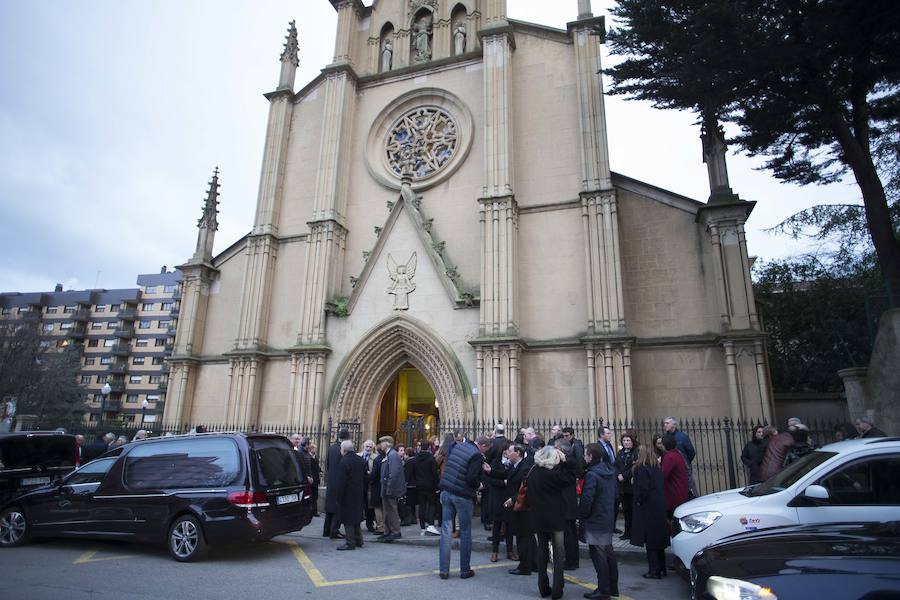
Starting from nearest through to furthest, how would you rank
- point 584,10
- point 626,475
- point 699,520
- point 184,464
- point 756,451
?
point 699,520, point 184,464, point 626,475, point 756,451, point 584,10

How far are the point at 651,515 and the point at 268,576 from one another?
15.0 feet

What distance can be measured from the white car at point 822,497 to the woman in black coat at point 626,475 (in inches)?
85.4

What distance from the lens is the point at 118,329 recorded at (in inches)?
2603

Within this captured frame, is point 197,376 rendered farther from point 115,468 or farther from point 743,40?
point 743,40

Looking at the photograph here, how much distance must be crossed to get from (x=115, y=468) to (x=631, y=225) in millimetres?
13268

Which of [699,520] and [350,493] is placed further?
[350,493]

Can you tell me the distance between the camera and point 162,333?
65.9 meters

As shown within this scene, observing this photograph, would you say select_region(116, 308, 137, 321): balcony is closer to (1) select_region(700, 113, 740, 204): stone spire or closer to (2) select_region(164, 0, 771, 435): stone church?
(2) select_region(164, 0, 771, 435): stone church

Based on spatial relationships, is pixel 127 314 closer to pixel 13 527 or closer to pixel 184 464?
pixel 13 527

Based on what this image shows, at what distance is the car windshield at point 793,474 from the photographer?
549 cm

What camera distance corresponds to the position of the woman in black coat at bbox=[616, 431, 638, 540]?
8008 millimetres

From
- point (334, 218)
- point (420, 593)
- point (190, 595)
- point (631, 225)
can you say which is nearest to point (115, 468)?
point (190, 595)

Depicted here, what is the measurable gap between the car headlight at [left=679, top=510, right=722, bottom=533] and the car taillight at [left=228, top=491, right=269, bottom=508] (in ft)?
17.0

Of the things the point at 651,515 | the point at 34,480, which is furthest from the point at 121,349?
the point at 651,515
